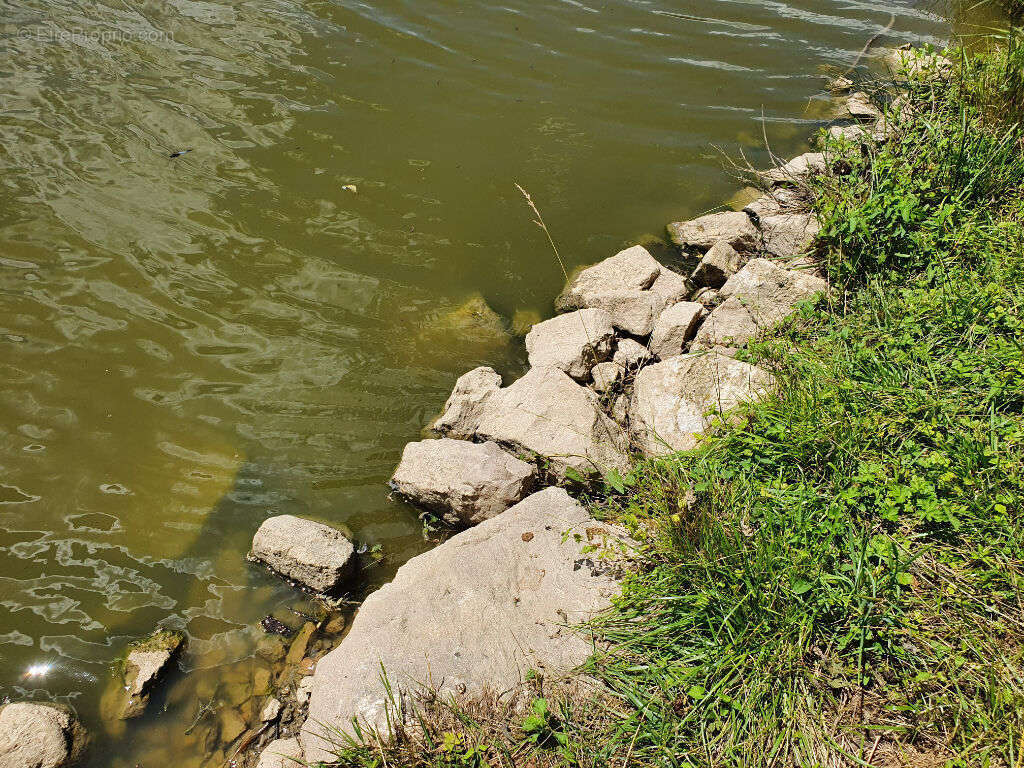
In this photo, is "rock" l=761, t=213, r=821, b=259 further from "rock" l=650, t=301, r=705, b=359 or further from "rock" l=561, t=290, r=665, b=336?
"rock" l=561, t=290, r=665, b=336

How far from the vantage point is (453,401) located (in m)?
4.54

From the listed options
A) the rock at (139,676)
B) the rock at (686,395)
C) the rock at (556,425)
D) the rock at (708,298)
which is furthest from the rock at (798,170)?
the rock at (139,676)

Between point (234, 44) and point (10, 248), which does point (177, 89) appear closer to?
point (234, 44)

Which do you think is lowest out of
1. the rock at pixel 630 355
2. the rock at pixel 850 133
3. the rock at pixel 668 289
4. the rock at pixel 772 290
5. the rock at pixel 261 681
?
the rock at pixel 261 681

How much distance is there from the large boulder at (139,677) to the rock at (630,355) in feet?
10.4

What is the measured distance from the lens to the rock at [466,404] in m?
4.46

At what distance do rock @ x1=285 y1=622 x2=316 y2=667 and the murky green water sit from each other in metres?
0.23

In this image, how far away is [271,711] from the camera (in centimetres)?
332

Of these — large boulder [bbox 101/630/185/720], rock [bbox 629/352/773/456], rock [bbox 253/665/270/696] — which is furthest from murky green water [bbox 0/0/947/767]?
rock [bbox 629/352/773/456]

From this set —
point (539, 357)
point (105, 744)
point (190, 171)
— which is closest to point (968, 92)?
point (539, 357)

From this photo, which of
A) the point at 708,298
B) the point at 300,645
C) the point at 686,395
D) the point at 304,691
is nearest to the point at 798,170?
the point at 708,298

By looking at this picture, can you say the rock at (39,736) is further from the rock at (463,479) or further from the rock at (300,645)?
the rock at (463,479)

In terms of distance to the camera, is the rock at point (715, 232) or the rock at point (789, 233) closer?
the rock at point (789, 233)

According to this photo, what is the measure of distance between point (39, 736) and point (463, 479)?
233 cm
